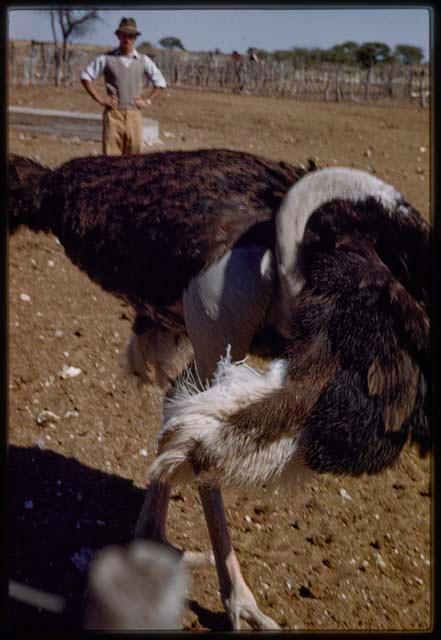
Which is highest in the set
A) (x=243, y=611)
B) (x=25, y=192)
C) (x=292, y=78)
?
(x=292, y=78)

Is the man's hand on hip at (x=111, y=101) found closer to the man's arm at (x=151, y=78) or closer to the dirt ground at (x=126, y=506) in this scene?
the man's arm at (x=151, y=78)

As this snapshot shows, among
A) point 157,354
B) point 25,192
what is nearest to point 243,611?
point 157,354

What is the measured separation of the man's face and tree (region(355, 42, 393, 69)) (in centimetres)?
1170

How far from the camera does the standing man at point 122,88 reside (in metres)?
3.75

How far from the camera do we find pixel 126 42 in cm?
371

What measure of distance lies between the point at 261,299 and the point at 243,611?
82 centimetres

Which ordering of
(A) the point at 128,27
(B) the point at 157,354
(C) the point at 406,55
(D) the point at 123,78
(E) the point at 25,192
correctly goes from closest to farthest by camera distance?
(E) the point at 25,192
(B) the point at 157,354
(A) the point at 128,27
(D) the point at 123,78
(C) the point at 406,55

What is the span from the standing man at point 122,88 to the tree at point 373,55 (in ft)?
37.9

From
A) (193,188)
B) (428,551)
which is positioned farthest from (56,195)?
(428,551)

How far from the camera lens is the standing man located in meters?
3.75

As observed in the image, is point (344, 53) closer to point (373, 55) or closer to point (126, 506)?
point (373, 55)

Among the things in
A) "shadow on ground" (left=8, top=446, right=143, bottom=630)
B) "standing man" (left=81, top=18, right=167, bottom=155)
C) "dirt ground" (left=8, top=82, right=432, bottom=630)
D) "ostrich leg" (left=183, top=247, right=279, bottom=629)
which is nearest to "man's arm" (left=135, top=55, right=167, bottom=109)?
"standing man" (left=81, top=18, right=167, bottom=155)

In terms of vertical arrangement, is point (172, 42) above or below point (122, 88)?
above

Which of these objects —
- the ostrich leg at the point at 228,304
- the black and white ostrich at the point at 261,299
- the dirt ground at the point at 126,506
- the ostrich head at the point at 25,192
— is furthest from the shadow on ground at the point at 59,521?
the ostrich head at the point at 25,192
